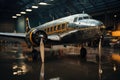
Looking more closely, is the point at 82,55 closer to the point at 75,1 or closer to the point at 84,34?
the point at 84,34

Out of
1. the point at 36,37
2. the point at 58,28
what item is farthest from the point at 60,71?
the point at 58,28

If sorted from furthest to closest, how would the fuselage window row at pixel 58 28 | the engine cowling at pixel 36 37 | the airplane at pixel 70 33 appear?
the fuselage window row at pixel 58 28
the engine cowling at pixel 36 37
the airplane at pixel 70 33

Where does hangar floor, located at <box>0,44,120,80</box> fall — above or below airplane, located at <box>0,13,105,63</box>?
below

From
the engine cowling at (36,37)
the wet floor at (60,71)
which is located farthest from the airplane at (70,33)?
the wet floor at (60,71)

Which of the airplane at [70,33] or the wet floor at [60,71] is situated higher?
the airplane at [70,33]

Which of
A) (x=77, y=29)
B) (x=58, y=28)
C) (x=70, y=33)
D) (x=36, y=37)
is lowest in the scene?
(x=36, y=37)

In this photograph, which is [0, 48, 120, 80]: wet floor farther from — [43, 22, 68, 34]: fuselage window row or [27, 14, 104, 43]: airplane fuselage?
[43, 22, 68, 34]: fuselage window row

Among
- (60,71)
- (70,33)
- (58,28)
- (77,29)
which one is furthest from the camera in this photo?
Result: (58,28)

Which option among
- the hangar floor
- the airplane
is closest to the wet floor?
the hangar floor

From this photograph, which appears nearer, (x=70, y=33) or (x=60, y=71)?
(x=60, y=71)

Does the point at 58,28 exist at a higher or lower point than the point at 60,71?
higher

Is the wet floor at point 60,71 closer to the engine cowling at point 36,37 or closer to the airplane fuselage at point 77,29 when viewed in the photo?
the engine cowling at point 36,37

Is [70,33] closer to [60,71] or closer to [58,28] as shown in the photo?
[58,28]

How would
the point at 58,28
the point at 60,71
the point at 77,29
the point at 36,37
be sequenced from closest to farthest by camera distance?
the point at 60,71
the point at 36,37
the point at 77,29
the point at 58,28
